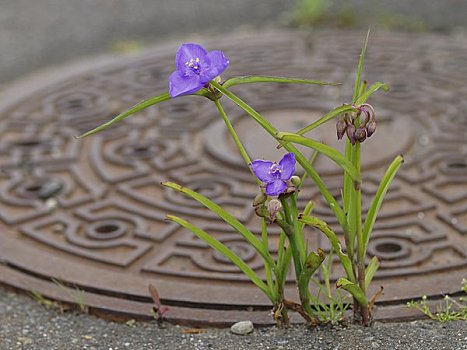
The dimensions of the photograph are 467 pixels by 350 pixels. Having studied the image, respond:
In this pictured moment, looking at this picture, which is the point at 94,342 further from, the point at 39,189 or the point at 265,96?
the point at 265,96

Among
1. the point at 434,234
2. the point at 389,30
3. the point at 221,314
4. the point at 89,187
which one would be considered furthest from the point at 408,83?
the point at 221,314

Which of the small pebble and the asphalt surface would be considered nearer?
the small pebble

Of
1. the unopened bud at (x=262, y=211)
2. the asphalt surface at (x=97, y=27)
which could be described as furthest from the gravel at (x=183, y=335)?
the unopened bud at (x=262, y=211)

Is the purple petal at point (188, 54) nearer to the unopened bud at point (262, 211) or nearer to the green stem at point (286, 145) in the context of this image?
the green stem at point (286, 145)

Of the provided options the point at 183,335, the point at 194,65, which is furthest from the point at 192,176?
A: the point at 194,65

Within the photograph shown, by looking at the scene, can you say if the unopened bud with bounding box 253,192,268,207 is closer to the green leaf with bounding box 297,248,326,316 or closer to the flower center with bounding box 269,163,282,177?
the flower center with bounding box 269,163,282,177

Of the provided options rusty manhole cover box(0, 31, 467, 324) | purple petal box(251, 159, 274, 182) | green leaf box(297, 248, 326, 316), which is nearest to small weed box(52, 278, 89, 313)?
rusty manhole cover box(0, 31, 467, 324)
